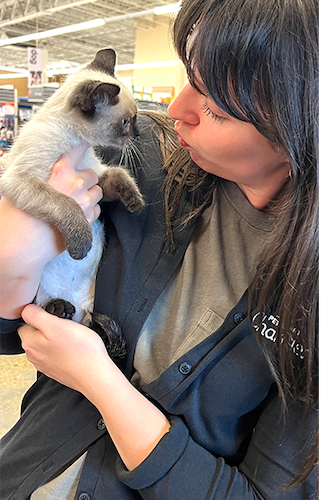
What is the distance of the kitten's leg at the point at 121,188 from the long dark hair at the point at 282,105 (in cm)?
38

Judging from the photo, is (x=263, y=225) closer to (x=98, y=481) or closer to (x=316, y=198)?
(x=316, y=198)

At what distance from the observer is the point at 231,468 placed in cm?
90

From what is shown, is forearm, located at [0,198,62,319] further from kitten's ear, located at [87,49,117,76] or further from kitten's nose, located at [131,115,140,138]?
kitten's ear, located at [87,49,117,76]

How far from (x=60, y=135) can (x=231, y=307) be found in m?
0.72

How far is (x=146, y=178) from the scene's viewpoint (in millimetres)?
1212

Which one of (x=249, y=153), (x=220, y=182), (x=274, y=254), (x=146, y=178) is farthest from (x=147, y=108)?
(x=274, y=254)

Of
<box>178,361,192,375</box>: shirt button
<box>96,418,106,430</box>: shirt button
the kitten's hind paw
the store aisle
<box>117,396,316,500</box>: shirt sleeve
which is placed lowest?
the store aisle

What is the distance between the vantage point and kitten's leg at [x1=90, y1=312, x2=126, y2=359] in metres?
1.03

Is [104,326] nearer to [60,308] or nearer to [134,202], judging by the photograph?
[60,308]

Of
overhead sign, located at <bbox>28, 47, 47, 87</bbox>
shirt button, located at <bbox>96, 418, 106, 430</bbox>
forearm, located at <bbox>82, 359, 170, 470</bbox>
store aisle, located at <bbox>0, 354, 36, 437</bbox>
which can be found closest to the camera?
forearm, located at <bbox>82, 359, 170, 470</bbox>

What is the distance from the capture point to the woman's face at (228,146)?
87 cm

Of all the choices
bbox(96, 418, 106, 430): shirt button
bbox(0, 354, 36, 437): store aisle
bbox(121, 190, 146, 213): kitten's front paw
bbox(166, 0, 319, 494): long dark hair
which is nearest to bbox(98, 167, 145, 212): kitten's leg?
bbox(121, 190, 146, 213): kitten's front paw

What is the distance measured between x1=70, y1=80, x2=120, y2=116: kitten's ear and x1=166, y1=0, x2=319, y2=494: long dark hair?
1.27 feet

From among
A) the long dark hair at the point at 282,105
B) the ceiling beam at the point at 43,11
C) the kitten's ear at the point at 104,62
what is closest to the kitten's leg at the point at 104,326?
the long dark hair at the point at 282,105
